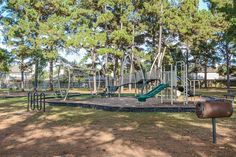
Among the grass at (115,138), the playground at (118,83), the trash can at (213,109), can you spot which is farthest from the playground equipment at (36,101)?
the trash can at (213,109)

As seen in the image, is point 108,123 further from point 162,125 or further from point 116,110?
point 116,110

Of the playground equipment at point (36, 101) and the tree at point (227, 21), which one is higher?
the tree at point (227, 21)

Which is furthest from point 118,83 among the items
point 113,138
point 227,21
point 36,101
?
point 113,138

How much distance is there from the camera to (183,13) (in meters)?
42.5

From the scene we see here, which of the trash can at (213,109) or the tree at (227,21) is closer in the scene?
the trash can at (213,109)

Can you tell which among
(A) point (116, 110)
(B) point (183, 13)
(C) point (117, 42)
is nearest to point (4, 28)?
(C) point (117, 42)

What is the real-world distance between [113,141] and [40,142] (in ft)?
Answer: 5.22

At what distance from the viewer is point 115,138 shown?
8461 millimetres

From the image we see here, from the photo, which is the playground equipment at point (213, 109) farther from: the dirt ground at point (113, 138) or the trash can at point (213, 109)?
the dirt ground at point (113, 138)

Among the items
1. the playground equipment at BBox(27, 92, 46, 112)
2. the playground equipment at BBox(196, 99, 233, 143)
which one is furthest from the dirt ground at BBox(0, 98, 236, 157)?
the playground equipment at BBox(27, 92, 46, 112)

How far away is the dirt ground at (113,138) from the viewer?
6.91 m

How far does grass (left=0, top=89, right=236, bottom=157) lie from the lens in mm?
6971

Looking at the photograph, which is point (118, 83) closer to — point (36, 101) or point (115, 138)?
point (36, 101)

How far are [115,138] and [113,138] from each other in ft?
0.15
